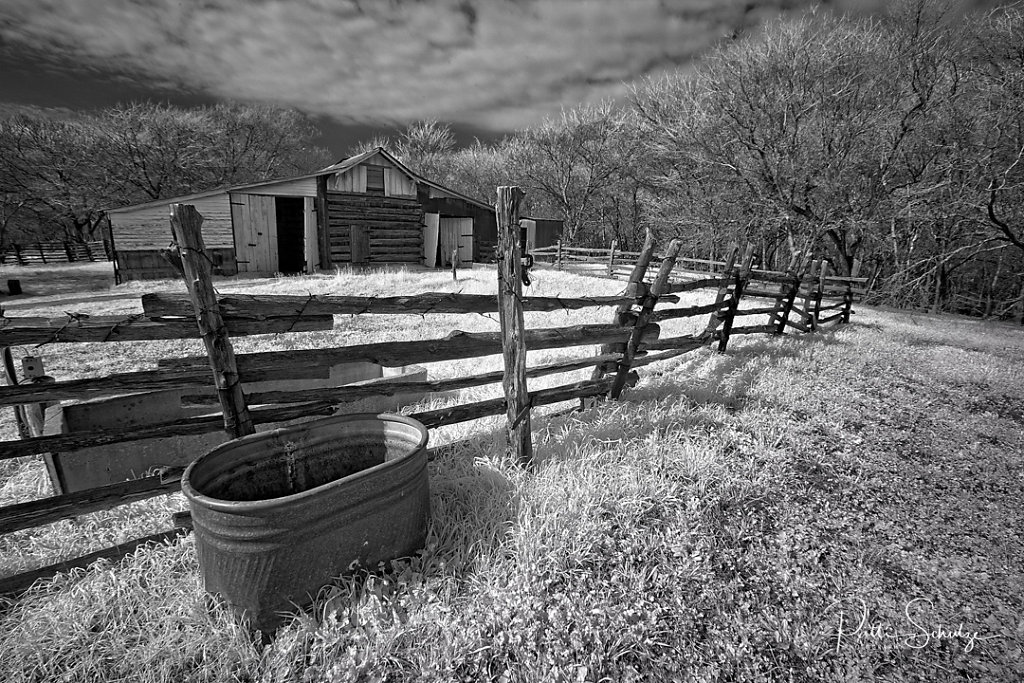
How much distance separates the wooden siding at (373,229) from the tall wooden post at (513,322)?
52.8 ft

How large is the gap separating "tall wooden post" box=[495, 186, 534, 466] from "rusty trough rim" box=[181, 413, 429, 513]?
3.28 ft

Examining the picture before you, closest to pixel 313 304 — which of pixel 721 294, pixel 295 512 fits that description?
pixel 295 512

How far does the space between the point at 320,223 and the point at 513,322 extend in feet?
53.0

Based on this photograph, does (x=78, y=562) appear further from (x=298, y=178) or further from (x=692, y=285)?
(x=298, y=178)

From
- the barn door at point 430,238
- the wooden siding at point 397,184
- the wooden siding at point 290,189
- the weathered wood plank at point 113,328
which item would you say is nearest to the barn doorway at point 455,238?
the barn door at point 430,238

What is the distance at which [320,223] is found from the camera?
55.7ft

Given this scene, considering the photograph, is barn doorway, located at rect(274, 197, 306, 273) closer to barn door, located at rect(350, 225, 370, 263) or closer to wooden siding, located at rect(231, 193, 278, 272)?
wooden siding, located at rect(231, 193, 278, 272)

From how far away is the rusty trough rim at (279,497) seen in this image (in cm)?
181

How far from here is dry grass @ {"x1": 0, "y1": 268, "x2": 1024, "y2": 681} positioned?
1.97 m

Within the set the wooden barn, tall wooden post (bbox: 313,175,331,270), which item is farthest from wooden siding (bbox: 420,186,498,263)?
tall wooden post (bbox: 313,175,331,270)

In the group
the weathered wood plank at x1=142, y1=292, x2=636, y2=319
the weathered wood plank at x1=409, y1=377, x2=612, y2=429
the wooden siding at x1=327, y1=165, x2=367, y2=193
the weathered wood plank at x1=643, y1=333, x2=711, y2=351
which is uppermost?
the wooden siding at x1=327, y1=165, x2=367, y2=193

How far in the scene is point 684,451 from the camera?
12.0 ft

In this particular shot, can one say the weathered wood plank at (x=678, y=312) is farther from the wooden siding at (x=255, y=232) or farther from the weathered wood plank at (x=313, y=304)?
the wooden siding at (x=255, y=232)

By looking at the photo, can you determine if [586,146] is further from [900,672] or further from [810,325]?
[900,672]
